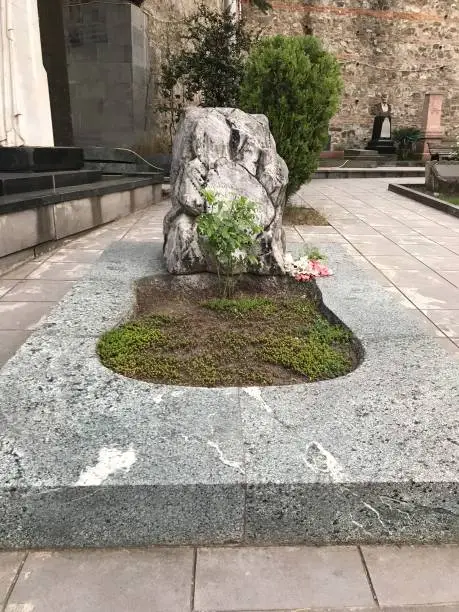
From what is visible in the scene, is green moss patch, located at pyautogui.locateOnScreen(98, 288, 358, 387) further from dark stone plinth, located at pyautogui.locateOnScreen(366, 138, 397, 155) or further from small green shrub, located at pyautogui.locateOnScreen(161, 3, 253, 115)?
dark stone plinth, located at pyautogui.locateOnScreen(366, 138, 397, 155)

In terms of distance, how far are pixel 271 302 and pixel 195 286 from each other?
524 millimetres

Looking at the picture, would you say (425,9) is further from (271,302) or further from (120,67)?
(271,302)

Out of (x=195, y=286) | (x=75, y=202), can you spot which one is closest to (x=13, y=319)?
(x=195, y=286)

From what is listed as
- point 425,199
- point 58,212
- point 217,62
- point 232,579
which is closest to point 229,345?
point 232,579

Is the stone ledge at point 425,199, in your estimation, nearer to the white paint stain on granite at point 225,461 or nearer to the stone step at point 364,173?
the stone step at point 364,173

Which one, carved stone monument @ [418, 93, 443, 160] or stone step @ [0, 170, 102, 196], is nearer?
stone step @ [0, 170, 102, 196]

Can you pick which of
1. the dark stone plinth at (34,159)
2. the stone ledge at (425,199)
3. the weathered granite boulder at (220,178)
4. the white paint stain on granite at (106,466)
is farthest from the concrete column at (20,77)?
the stone ledge at (425,199)

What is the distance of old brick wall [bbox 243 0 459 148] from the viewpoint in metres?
21.6

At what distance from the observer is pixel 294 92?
256 inches

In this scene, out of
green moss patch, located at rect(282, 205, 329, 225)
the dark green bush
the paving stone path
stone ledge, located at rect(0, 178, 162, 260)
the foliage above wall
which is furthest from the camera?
the foliage above wall

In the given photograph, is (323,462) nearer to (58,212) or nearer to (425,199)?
(58,212)

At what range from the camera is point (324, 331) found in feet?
9.42

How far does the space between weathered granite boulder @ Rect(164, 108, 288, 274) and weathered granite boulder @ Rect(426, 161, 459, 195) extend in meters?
6.97

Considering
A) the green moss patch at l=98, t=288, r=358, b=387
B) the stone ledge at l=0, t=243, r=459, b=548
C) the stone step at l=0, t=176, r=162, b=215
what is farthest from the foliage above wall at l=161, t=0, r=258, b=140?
the stone ledge at l=0, t=243, r=459, b=548
